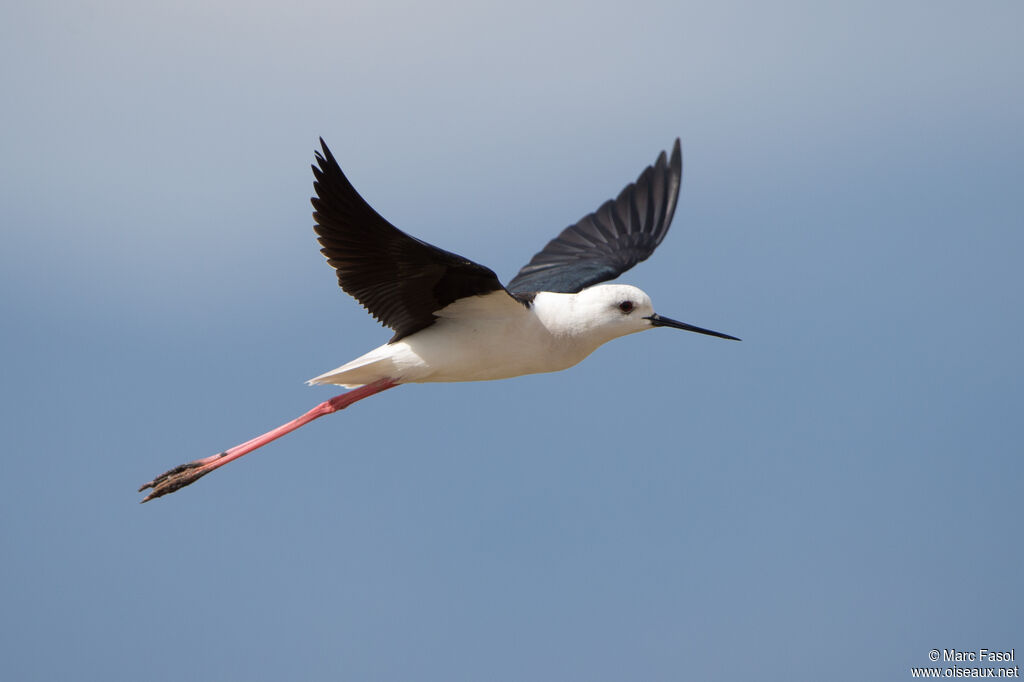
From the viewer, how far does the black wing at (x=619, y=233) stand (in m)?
10.7

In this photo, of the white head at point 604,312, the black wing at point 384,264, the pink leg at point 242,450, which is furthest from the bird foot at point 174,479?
the white head at point 604,312

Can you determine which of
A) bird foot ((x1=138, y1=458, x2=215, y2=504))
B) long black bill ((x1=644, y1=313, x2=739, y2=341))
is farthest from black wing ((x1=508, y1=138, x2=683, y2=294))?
bird foot ((x1=138, y1=458, x2=215, y2=504))

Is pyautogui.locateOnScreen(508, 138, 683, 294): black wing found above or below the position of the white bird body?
above

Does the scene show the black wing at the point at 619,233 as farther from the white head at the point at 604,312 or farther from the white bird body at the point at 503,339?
the white bird body at the point at 503,339

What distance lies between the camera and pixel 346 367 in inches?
342

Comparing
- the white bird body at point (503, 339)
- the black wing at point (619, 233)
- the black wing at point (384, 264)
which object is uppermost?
the black wing at point (619, 233)

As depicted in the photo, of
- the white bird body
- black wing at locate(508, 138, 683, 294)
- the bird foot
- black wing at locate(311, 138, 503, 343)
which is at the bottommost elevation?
the bird foot

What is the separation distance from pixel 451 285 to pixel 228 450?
231cm

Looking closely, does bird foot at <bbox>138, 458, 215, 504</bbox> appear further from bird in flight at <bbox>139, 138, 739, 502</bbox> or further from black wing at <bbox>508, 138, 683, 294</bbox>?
black wing at <bbox>508, 138, 683, 294</bbox>

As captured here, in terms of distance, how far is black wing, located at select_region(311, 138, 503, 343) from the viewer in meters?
7.51

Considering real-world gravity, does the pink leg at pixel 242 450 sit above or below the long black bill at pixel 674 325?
below

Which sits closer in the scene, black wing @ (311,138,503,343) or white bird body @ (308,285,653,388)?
black wing @ (311,138,503,343)

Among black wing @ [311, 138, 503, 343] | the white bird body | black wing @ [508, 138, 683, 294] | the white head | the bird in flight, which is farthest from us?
black wing @ [508, 138, 683, 294]

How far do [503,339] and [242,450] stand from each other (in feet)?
7.36
